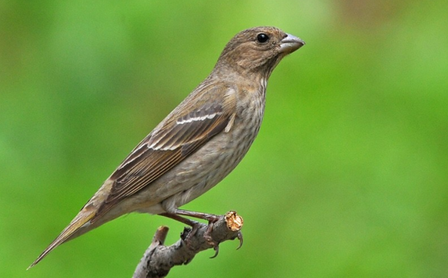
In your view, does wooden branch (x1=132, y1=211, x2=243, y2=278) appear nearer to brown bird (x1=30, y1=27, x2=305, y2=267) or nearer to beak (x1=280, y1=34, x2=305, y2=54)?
brown bird (x1=30, y1=27, x2=305, y2=267)

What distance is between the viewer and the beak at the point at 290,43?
19.9ft

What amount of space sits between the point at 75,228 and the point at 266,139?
125 cm

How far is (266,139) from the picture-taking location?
5.89 m

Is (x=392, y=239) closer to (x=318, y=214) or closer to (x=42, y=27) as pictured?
(x=318, y=214)

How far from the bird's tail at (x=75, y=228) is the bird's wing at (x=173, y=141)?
4.6 inches

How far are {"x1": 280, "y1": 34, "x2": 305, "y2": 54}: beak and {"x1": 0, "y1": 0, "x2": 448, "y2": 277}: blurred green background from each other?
0.06m

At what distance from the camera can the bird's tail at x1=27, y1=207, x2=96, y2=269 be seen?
5418mm

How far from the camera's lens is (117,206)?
19.0 feet

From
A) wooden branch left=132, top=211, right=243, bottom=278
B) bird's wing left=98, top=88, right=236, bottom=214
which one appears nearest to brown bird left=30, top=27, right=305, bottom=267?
bird's wing left=98, top=88, right=236, bottom=214

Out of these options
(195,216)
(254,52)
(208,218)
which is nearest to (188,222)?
(195,216)

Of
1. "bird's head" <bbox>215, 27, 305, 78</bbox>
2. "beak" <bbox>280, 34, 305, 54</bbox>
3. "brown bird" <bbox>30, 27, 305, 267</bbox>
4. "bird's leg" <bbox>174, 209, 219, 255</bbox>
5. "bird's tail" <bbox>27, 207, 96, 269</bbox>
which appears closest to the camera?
"bird's leg" <bbox>174, 209, 219, 255</bbox>

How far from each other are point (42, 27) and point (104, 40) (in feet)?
1.27

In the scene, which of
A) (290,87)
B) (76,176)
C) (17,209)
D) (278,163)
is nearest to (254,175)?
(278,163)

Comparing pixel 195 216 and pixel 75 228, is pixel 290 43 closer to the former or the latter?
pixel 195 216
